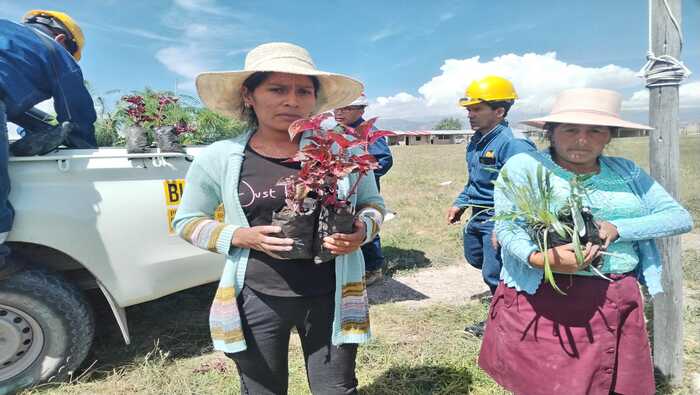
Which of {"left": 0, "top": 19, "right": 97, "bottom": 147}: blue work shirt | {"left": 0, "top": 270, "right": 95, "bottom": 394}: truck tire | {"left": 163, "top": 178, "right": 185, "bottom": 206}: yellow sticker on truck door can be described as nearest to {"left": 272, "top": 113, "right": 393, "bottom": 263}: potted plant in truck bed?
{"left": 163, "top": 178, "right": 185, "bottom": 206}: yellow sticker on truck door

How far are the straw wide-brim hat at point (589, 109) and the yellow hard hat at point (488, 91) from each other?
1452mm

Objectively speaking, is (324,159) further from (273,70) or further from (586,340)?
(586,340)

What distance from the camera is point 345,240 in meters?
1.41

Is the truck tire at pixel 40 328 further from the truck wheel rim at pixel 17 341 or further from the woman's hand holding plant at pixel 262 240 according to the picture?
the woman's hand holding plant at pixel 262 240

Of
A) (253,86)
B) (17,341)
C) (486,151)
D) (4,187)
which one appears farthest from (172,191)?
(486,151)

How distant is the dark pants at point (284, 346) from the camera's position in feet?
5.25

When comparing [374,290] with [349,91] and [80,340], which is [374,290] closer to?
[80,340]

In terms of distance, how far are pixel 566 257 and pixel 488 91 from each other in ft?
6.76

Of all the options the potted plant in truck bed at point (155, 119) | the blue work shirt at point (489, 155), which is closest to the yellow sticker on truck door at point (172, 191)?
the potted plant in truck bed at point (155, 119)

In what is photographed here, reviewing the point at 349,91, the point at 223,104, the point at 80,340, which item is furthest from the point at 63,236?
the point at 349,91

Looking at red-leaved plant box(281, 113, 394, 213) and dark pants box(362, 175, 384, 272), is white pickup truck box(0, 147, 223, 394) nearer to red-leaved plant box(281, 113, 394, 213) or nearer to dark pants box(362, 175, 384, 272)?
red-leaved plant box(281, 113, 394, 213)

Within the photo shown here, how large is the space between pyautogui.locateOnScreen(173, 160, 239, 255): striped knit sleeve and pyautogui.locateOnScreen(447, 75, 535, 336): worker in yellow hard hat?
Answer: 2.00 meters

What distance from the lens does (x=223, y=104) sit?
6.10 ft

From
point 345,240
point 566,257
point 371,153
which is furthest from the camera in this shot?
point 371,153
